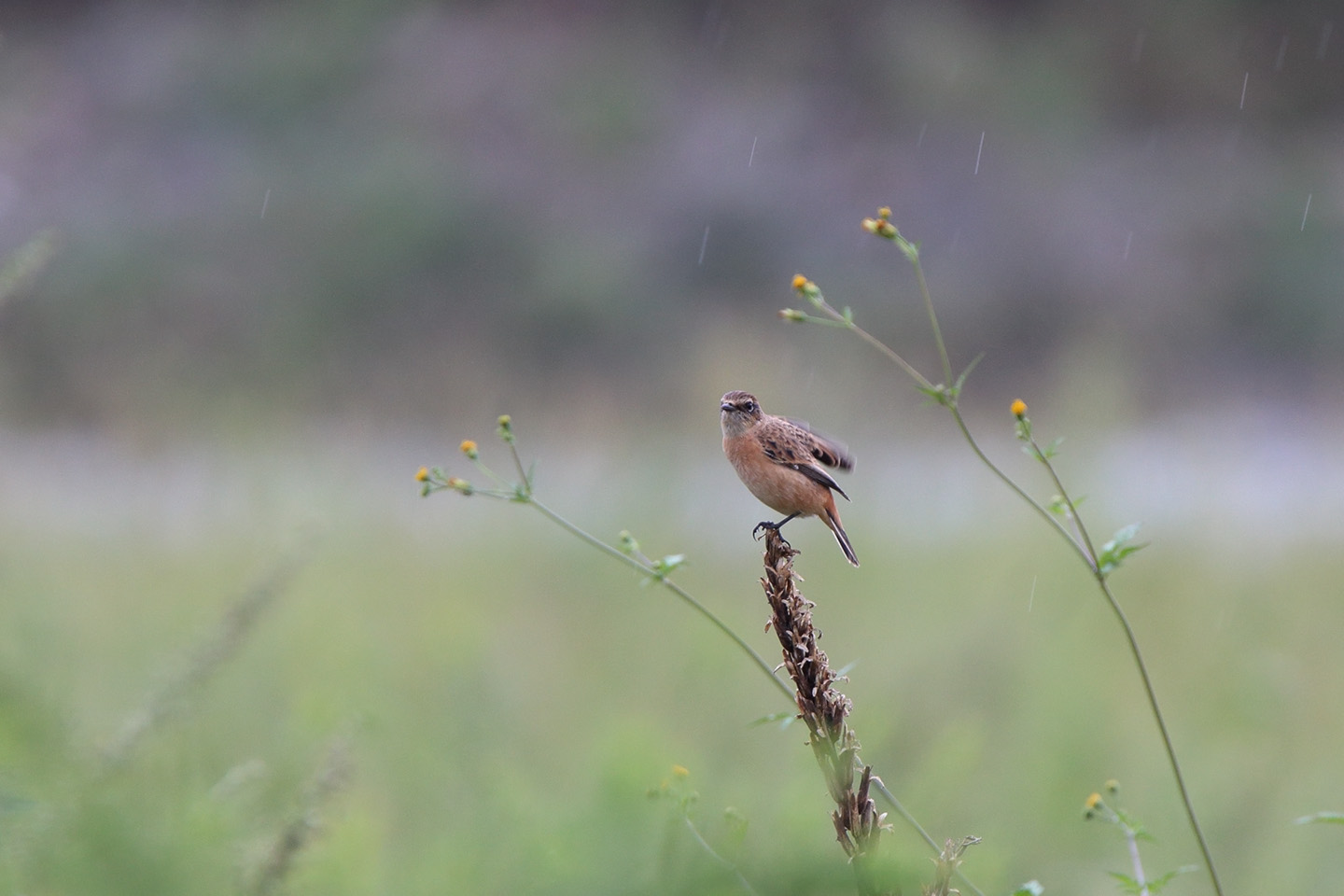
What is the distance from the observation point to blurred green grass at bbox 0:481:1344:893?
5.21 feet

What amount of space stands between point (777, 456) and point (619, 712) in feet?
7.63

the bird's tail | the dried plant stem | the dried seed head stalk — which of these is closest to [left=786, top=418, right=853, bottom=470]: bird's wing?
the bird's tail

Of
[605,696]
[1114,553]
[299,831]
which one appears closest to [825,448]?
[1114,553]

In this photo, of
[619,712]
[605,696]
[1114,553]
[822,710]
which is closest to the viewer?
[822,710]

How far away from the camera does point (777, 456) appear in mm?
2219

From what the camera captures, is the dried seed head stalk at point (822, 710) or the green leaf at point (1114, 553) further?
the green leaf at point (1114, 553)

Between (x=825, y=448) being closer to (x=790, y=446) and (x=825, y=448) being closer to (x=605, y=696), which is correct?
(x=790, y=446)

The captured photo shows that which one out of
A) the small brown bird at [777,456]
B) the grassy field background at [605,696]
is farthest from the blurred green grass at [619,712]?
the small brown bird at [777,456]

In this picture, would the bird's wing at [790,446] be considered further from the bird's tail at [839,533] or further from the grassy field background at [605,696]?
the grassy field background at [605,696]

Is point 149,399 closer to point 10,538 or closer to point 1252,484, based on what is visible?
point 10,538

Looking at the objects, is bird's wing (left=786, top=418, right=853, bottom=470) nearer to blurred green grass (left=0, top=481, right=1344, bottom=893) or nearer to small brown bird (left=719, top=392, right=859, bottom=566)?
small brown bird (left=719, top=392, right=859, bottom=566)

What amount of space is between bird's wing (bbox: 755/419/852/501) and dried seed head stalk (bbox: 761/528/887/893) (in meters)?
0.43

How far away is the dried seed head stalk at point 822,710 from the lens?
1.36m

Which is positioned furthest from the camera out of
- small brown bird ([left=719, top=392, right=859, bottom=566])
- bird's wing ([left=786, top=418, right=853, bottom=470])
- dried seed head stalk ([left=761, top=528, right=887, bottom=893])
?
small brown bird ([left=719, top=392, right=859, bottom=566])
